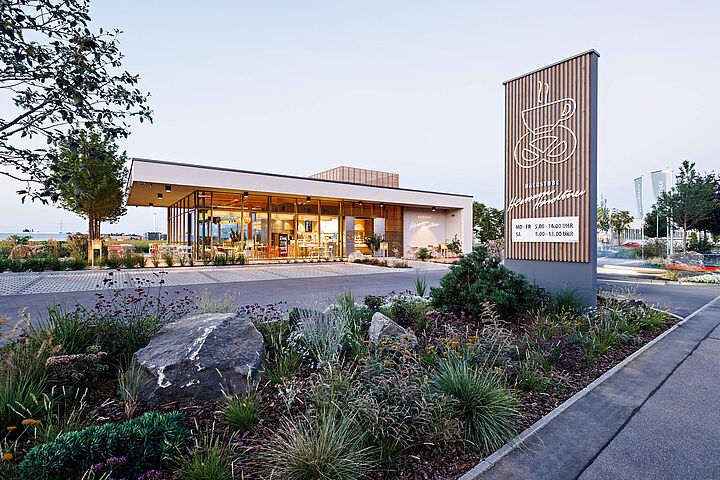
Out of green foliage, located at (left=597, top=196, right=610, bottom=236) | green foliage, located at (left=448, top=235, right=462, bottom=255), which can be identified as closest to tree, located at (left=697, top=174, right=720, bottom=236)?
green foliage, located at (left=448, top=235, right=462, bottom=255)

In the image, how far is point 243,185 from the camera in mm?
16375

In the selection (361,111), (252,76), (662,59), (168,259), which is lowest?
(168,259)

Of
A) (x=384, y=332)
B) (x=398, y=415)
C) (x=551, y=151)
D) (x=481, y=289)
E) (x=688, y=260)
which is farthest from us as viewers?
(x=688, y=260)

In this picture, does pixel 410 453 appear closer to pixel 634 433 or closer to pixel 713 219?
pixel 634 433

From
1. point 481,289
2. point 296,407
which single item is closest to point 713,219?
point 481,289

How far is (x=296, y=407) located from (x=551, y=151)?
6853mm

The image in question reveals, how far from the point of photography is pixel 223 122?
24.0m

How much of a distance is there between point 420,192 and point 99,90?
21844 mm

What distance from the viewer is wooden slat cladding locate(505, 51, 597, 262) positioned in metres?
6.34

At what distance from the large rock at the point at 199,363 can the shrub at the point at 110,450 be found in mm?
607

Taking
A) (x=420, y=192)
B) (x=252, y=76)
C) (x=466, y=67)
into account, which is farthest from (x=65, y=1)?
(x=420, y=192)

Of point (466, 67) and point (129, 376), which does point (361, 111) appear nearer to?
point (466, 67)

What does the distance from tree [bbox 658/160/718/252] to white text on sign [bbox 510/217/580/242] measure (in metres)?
21.9

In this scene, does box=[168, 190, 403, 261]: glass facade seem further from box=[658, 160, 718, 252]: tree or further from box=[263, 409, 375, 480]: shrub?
box=[658, 160, 718, 252]: tree
